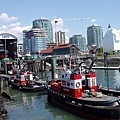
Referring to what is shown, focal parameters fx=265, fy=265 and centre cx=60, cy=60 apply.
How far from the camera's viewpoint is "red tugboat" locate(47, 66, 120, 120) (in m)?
27.3

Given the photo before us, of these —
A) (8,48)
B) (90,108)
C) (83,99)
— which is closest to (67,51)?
(8,48)

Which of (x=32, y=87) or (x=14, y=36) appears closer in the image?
(x=32, y=87)

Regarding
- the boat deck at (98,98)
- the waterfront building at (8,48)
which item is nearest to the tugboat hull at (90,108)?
the boat deck at (98,98)

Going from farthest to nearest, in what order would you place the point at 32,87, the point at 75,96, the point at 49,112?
the point at 32,87
the point at 49,112
the point at 75,96

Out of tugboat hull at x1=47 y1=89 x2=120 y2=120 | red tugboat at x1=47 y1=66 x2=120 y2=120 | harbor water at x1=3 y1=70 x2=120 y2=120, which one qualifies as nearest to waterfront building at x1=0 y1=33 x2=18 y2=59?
harbor water at x1=3 y1=70 x2=120 y2=120

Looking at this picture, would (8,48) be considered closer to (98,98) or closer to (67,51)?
(67,51)

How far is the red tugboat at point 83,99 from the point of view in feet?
89.7

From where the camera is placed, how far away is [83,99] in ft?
99.9

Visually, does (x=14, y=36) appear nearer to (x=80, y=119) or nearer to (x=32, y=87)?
(x=32, y=87)

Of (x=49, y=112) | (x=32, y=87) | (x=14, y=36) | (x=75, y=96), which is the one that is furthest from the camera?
(x=14, y=36)

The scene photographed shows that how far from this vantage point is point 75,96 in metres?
32.0

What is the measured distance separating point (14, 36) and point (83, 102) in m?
66.1

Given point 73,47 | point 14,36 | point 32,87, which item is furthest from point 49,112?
point 73,47

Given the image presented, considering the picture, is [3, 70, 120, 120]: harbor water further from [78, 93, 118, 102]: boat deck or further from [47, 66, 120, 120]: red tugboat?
[78, 93, 118, 102]: boat deck
